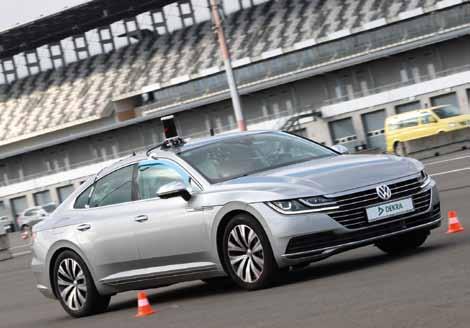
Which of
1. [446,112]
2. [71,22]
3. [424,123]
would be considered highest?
[71,22]

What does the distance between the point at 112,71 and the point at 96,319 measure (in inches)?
3215

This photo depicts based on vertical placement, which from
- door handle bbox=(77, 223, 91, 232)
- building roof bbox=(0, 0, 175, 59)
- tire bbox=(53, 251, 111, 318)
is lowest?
tire bbox=(53, 251, 111, 318)

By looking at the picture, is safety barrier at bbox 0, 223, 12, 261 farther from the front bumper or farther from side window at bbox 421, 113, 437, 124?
the front bumper

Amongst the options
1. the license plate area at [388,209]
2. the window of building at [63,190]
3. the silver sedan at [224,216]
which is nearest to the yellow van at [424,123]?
the silver sedan at [224,216]

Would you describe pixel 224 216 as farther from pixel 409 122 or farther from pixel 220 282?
pixel 409 122

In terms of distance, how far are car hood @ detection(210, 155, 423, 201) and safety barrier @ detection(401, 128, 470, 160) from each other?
2727cm

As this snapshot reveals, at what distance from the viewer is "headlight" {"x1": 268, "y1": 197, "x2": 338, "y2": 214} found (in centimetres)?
920

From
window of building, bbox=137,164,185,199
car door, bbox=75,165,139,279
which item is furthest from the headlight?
car door, bbox=75,165,139,279

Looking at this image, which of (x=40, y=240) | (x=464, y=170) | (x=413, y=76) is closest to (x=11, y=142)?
(x=413, y=76)

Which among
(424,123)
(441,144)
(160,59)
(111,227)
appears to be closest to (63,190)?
(160,59)

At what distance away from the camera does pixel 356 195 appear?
929 centimetres

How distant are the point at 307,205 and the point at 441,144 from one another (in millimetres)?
28982

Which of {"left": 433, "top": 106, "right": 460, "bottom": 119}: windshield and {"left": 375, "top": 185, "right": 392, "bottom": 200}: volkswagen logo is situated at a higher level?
{"left": 433, "top": 106, "right": 460, "bottom": 119}: windshield

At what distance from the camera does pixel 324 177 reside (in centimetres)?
936
